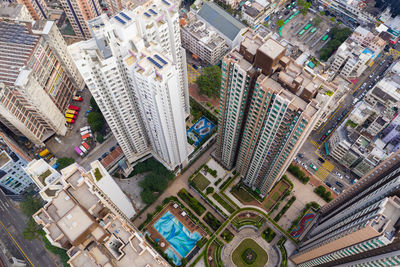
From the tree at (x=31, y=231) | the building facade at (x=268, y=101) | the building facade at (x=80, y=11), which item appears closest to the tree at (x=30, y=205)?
the tree at (x=31, y=231)

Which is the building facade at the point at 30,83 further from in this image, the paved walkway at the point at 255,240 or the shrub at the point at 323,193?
the shrub at the point at 323,193

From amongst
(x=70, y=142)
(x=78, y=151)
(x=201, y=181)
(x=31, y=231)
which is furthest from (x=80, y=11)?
(x=31, y=231)

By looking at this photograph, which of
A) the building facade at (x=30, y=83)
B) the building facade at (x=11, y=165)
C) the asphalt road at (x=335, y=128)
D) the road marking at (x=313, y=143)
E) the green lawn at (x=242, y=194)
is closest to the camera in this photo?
the building facade at (x=11, y=165)

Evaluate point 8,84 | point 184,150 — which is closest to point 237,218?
point 184,150

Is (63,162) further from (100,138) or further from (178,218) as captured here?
(178,218)

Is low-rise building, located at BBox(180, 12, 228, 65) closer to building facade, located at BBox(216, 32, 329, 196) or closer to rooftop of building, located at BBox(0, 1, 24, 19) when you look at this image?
building facade, located at BBox(216, 32, 329, 196)

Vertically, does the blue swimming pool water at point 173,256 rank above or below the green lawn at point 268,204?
below
